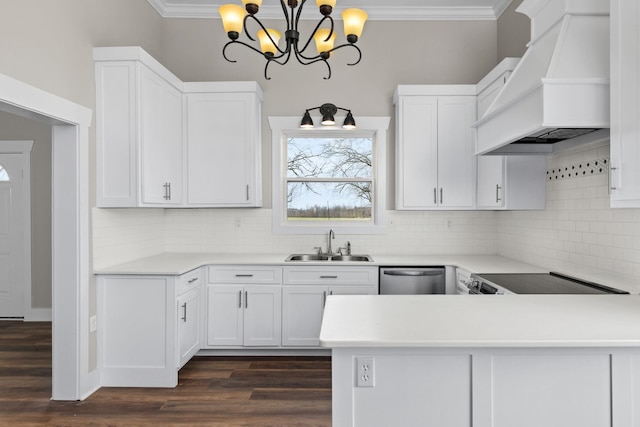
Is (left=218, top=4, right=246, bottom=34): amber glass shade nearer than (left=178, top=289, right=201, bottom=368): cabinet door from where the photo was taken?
Yes

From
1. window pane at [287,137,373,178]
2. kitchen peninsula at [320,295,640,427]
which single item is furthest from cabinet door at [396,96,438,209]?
kitchen peninsula at [320,295,640,427]

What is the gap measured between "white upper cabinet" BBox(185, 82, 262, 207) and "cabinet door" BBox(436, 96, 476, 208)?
1825 millimetres

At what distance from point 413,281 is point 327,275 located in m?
0.76

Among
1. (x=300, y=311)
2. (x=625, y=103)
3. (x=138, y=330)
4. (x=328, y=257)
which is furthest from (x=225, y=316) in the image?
(x=625, y=103)

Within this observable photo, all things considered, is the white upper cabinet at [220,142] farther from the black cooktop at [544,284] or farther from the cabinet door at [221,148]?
the black cooktop at [544,284]

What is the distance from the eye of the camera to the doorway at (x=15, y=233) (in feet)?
→ 16.0

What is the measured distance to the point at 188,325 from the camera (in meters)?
3.34

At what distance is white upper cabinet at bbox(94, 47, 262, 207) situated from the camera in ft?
10.3

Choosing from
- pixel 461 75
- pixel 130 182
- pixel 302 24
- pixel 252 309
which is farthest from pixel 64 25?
pixel 461 75

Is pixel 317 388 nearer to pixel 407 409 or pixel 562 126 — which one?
pixel 407 409

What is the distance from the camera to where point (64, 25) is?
9.06ft

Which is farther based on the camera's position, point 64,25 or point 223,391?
point 223,391

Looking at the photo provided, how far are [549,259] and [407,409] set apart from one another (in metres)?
2.26

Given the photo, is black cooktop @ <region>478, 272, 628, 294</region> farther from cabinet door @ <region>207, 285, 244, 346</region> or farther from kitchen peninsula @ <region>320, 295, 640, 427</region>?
cabinet door @ <region>207, 285, 244, 346</region>
